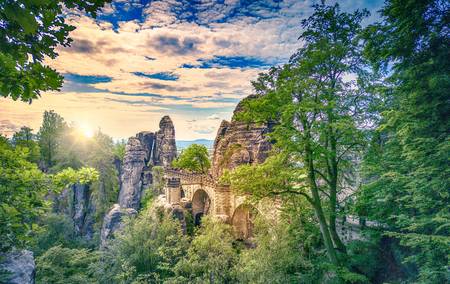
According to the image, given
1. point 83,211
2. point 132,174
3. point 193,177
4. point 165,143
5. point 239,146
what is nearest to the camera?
point 239,146

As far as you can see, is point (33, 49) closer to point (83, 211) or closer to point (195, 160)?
point (83, 211)

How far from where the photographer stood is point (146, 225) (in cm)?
1473

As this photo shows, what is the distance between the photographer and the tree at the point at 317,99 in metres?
8.10

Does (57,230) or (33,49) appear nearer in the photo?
(33,49)

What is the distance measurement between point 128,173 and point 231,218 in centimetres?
2042

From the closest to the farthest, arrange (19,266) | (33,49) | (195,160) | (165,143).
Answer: (33,49) → (19,266) → (195,160) → (165,143)

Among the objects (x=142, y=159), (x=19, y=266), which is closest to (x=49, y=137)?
(x=142, y=159)

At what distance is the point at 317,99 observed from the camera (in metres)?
8.36

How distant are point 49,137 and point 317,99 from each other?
1322 inches

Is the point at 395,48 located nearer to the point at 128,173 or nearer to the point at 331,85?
the point at 331,85

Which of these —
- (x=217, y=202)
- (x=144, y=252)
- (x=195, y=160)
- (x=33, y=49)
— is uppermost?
(x=195, y=160)

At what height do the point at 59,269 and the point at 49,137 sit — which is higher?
the point at 49,137

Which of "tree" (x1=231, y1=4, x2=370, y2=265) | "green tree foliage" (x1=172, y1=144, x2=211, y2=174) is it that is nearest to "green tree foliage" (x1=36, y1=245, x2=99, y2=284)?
"tree" (x1=231, y1=4, x2=370, y2=265)

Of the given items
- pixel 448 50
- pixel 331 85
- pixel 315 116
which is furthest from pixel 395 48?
pixel 315 116
